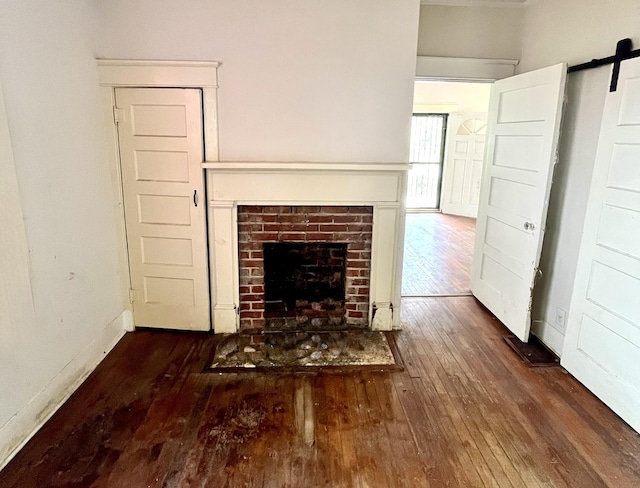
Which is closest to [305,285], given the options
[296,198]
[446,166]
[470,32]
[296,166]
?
[296,198]

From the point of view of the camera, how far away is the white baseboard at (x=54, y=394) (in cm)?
202

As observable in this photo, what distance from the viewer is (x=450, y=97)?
760 cm

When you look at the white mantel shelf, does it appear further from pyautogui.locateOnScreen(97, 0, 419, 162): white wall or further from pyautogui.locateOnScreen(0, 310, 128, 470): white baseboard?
pyautogui.locateOnScreen(0, 310, 128, 470): white baseboard

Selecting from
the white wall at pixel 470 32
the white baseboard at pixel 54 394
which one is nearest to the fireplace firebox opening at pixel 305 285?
the white baseboard at pixel 54 394

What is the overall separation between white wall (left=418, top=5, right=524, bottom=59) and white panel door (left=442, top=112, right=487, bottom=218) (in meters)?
4.03

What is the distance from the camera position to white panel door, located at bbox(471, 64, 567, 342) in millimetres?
2898

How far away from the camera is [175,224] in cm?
311

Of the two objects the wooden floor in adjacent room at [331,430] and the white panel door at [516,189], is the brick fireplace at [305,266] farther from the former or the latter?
the white panel door at [516,189]

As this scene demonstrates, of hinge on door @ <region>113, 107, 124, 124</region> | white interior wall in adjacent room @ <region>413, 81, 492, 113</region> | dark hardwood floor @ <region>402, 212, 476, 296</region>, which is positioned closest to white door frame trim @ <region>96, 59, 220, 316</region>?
hinge on door @ <region>113, 107, 124, 124</region>

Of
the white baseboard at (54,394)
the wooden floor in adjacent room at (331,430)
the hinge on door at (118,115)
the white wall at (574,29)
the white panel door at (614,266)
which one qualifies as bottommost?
the wooden floor in adjacent room at (331,430)

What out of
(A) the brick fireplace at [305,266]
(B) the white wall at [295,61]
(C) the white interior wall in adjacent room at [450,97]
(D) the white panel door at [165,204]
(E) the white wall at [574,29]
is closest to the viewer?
(E) the white wall at [574,29]

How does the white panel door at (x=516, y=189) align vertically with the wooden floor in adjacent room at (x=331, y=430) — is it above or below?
above

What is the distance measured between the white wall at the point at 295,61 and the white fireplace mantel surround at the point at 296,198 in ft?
0.37

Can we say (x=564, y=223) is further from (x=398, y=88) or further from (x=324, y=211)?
(x=324, y=211)
